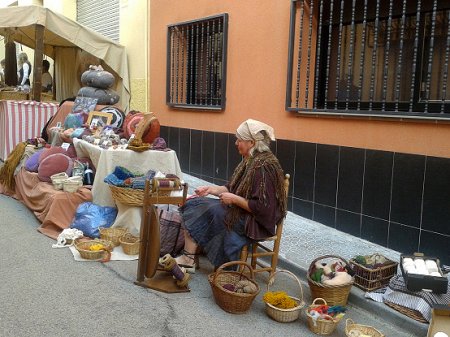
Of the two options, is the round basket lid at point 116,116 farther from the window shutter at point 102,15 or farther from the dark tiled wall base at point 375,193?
the window shutter at point 102,15

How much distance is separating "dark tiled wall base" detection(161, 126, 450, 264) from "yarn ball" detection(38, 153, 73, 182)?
2.54 m

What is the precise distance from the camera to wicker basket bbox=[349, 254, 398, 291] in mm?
3705

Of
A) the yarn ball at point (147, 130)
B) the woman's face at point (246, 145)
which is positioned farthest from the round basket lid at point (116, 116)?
the woman's face at point (246, 145)

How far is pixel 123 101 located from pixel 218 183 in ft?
12.3

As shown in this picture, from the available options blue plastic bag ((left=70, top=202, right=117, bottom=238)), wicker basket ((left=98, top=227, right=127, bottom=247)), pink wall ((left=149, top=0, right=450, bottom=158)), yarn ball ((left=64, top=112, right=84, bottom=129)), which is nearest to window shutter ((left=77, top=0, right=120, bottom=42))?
pink wall ((left=149, top=0, right=450, bottom=158))

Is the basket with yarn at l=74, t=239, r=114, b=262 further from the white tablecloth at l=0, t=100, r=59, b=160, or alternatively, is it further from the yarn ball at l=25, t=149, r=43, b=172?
the white tablecloth at l=0, t=100, r=59, b=160

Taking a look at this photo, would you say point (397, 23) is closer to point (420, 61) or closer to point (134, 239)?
point (420, 61)

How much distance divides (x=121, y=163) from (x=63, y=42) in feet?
24.3

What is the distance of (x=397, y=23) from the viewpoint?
4871mm

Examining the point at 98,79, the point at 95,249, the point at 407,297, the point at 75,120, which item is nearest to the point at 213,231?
the point at 95,249

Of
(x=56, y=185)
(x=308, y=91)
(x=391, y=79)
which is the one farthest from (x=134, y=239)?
(x=391, y=79)

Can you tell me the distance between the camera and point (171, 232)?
4352mm

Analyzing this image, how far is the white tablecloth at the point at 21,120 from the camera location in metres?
8.41

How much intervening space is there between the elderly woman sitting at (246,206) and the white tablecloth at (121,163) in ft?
4.82
